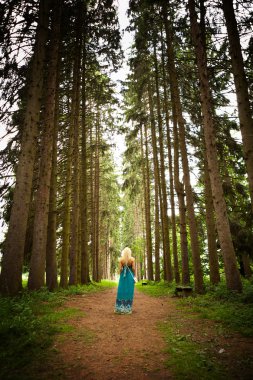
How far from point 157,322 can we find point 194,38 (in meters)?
9.50

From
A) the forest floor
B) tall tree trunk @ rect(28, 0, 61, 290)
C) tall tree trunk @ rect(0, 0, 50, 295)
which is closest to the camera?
the forest floor

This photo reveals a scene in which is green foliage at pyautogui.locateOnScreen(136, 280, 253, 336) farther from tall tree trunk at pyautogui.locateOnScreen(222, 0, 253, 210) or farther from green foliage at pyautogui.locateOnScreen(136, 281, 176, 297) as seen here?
green foliage at pyautogui.locateOnScreen(136, 281, 176, 297)

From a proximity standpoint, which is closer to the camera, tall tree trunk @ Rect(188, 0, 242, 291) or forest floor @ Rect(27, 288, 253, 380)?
forest floor @ Rect(27, 288, 253, 380)

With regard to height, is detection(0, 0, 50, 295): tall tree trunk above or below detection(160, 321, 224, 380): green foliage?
above

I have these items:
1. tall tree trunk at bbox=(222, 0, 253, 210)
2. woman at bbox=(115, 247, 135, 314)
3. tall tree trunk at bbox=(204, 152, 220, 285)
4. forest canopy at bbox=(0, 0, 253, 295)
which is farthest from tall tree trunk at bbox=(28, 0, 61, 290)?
tall tree trunk at bbox=(204, 152, 220, 285)

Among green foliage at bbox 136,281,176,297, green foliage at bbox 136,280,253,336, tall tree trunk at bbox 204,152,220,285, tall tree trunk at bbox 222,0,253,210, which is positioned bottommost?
green foliage at bbox 136,281,176,297

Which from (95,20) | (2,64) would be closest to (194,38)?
(95,20)

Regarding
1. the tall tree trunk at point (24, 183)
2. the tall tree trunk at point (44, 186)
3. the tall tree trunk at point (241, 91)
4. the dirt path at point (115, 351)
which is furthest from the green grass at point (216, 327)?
the tall tree trunk at point (44, 186)

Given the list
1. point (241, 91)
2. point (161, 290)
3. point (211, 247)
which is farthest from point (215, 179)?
point (161, 290)

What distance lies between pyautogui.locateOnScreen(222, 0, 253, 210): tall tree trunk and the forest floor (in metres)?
3.47

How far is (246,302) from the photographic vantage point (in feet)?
22.3

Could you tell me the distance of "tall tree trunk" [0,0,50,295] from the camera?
7414 millimetres

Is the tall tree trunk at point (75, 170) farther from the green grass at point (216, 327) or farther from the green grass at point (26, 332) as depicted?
the green grass at point (216, 327)

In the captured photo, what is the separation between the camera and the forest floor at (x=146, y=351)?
11.0 ft
